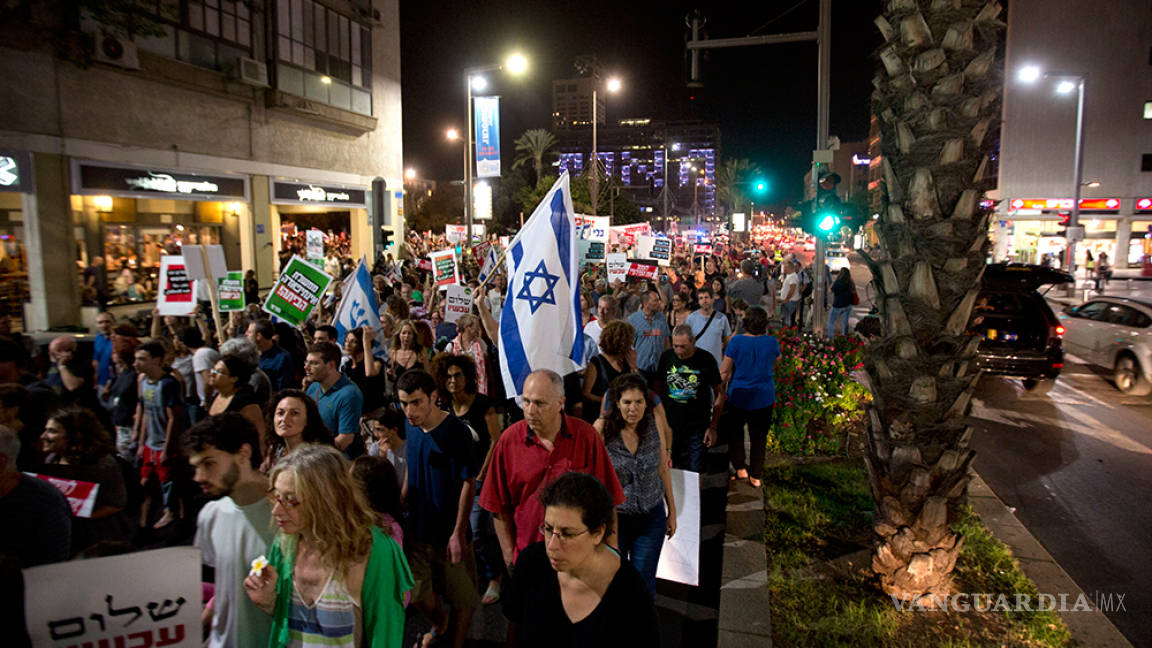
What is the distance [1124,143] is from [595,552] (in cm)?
5758

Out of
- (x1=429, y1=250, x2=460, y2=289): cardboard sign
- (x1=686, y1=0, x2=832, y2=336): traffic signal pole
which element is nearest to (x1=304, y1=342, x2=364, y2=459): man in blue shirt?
(x1=429, y1=250, x2=460, y2=289): cardboard sign

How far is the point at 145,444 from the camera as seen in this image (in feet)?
19.5

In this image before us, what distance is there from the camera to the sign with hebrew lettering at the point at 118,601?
2.54 m

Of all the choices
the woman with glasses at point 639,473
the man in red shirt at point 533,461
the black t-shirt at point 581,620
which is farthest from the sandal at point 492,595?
the black t-shirt at point 581,620

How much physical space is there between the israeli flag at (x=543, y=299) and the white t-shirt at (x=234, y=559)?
248cm

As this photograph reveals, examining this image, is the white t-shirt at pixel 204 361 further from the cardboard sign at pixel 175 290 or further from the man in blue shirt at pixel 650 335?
the man in blue shirt at pixel 650 335

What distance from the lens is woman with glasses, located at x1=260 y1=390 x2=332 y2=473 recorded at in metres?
4.61

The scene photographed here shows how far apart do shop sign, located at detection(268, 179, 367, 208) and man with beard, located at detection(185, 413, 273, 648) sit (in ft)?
73.4

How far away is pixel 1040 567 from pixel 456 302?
7.56 metres

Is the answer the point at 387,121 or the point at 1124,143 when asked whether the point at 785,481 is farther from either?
the point at 1124,143

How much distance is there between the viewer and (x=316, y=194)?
1025 inches

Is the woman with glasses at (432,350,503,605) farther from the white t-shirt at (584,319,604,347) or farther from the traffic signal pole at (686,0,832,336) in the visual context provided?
the traffic signal pole at (686,0,832,336)

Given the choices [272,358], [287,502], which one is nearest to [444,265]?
[272,358]

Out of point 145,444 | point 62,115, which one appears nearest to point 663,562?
point 145,444
